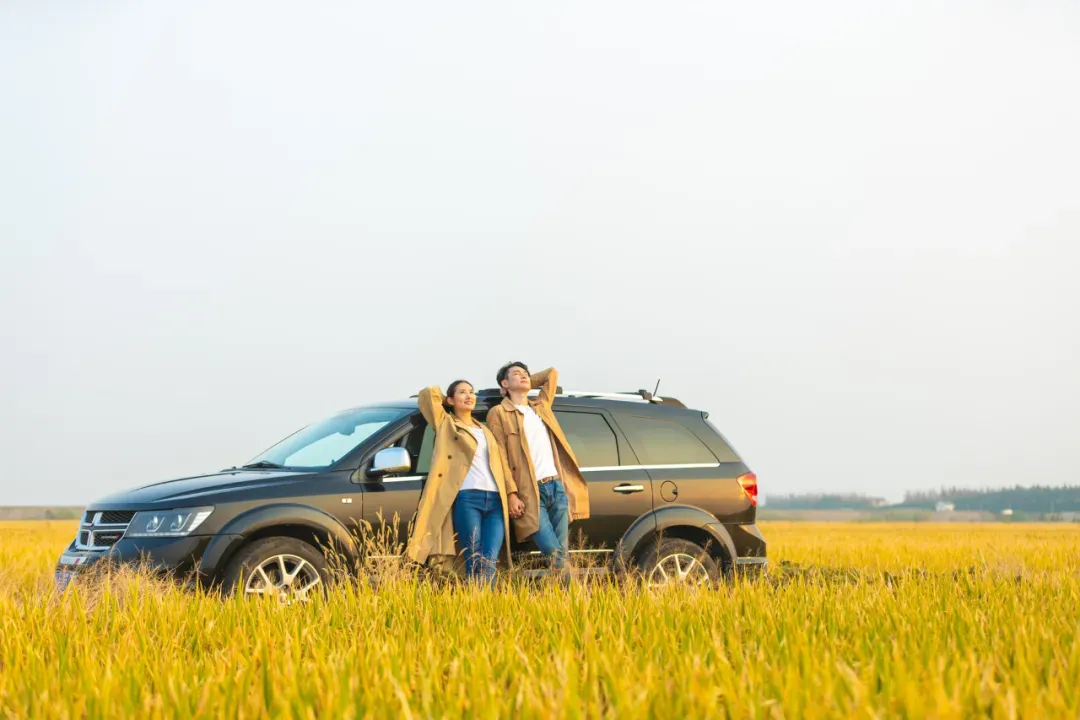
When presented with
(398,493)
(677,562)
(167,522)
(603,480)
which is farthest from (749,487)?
(167,522)

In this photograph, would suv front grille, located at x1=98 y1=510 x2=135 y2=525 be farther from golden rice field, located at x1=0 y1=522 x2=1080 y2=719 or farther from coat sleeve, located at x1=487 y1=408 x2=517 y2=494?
coat sleeve, located at x1=487 y1=408 x2=517 y2=494

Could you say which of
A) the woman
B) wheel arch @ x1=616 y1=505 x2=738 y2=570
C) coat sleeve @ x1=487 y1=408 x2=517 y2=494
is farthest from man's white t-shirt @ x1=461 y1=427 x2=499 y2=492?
wheel arch @ x1=616 y1=505 x2=738 y2=570

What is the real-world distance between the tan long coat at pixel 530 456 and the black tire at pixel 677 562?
2.35 ft

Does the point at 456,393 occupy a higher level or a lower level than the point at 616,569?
higher

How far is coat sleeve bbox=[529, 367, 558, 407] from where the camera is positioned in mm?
9359

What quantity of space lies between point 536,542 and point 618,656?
4361 mm

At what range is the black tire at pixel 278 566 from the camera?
8281 mm

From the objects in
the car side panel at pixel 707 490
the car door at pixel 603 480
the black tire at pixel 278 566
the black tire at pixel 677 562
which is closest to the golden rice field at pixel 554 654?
the black tire at pixel 278 566

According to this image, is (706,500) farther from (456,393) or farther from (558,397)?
(456,393)

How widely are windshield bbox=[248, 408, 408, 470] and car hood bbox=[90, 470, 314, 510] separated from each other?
0.25 meters

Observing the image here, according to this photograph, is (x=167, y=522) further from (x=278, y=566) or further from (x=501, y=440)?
(x=501, y=440)

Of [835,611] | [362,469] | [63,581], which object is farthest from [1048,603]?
[63,581]

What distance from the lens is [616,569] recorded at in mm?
9383

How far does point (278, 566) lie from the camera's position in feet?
27.7
